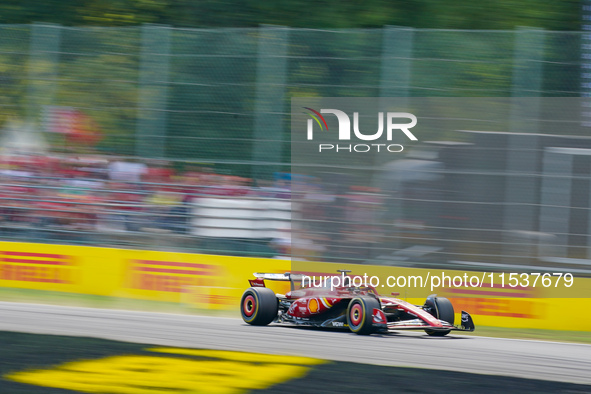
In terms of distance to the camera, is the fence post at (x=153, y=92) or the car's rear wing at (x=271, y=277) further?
the fence post at (x=153, y=92)

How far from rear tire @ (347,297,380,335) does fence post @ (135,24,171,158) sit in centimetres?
341

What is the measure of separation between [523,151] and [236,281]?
10.8ft

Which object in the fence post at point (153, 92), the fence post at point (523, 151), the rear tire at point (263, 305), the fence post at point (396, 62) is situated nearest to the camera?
the rear tire at point (263, 305)

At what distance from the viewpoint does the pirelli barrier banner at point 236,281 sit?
757cm

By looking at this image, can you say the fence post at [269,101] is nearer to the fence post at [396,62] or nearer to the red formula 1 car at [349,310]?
the fence post at [396,62]

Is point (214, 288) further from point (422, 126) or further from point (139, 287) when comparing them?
point (422, 126)

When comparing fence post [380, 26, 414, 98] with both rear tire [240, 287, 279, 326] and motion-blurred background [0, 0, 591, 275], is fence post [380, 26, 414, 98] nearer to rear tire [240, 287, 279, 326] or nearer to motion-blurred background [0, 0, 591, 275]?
motion-blurred background [0, 0, 591, 275]

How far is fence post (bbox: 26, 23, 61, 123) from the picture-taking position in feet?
30.6

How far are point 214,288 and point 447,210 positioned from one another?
2.60 m

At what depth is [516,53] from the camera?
816cm

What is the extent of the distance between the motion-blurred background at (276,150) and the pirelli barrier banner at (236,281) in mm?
133

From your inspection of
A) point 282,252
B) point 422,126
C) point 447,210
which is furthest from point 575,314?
point 282,252
